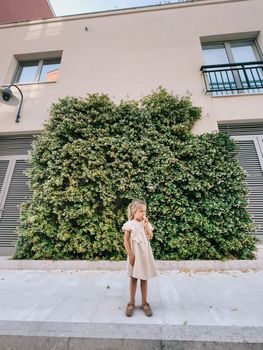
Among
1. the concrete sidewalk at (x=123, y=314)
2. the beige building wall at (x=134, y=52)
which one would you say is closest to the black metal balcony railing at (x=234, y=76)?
the beige building wall at (x=134, y=52)

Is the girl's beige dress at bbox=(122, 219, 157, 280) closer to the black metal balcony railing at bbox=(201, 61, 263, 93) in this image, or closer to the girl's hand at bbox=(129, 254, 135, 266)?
the girl's hand at bbox=(129, 254, 135, 266)

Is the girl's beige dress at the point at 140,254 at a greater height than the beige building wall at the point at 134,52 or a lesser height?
lesser

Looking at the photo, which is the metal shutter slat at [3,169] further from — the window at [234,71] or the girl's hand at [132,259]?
the window at [234,71]

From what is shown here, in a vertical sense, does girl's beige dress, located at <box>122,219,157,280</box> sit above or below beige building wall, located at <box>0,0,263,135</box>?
below

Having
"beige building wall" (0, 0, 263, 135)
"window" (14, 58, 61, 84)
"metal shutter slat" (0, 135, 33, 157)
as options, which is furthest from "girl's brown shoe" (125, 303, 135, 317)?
"window" (14, 58, 61, 84)

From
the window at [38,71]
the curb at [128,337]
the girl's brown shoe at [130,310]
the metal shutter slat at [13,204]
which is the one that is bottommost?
the curb at [128,337]

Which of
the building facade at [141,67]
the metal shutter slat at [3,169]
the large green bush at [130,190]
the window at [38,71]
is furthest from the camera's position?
the window at [38,71]

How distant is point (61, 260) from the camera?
3596 millimetres

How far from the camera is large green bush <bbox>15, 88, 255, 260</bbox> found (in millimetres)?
3580

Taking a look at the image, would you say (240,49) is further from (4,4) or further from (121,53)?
(4,4)

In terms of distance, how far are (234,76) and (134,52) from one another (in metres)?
2.95

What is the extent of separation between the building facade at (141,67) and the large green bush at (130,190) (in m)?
0.91

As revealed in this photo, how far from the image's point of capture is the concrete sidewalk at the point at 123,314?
1.63 metres

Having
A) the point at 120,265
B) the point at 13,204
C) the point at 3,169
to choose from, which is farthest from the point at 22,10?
the point at 120,265
